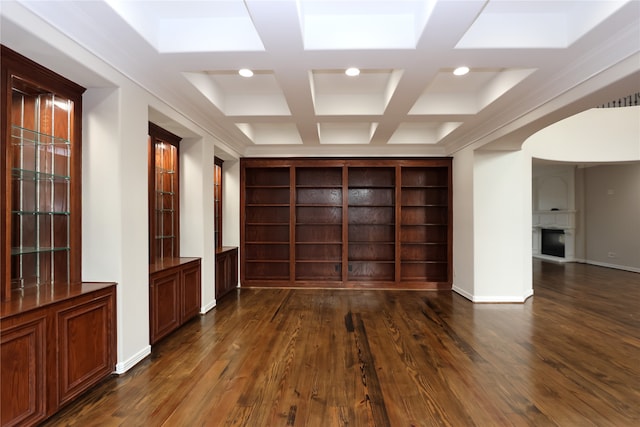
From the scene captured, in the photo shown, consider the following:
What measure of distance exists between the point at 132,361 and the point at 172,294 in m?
0.84

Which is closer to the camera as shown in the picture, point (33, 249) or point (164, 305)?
point (33, 249)

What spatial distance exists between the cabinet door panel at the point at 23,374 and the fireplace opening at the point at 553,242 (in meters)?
11.6

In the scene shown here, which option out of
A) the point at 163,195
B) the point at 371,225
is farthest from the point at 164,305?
the point at 371,225

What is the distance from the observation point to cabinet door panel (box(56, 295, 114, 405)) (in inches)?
80.7

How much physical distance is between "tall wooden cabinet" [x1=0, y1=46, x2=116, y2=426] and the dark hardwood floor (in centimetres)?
28

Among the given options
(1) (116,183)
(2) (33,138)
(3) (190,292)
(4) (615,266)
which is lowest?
(4) (615,266)

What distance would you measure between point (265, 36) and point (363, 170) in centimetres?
401

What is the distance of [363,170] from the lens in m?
6.02

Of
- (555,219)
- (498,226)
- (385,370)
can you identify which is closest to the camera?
(385,370)

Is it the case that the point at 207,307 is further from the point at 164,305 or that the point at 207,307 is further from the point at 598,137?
the point at 598,137

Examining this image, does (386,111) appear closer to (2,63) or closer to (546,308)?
(2,63)

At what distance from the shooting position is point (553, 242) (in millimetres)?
9531

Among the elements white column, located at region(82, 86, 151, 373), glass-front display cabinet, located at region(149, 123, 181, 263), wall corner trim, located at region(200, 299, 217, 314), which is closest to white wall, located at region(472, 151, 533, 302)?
wall corner trim, located at region(200, 299, 217, 314)

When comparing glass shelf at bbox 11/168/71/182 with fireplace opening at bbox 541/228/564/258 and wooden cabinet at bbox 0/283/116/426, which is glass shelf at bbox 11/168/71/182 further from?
fireplace opening at bbox 541/228/564/258
